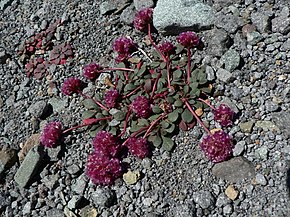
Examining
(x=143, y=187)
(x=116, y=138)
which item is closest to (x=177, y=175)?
(x=143, y=187)

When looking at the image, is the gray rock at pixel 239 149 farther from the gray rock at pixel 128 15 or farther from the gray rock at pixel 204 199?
the gray rock at pixel 128 15

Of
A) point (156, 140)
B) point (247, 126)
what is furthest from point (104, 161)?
point (247, 126)

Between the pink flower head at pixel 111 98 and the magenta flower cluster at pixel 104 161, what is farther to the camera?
the pink flower head at pixel 111 98

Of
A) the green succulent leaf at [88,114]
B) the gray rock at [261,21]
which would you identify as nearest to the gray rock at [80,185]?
the green succulent leaf at [88,114]

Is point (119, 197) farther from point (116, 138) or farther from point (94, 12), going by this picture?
point (94, 12)

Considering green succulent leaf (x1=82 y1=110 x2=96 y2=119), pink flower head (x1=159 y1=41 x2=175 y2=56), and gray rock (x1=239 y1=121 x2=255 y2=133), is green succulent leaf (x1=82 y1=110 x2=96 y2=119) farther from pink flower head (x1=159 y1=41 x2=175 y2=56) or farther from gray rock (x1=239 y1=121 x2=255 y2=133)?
gray rock (x1=239 y1=121 x2=255 y2=133)

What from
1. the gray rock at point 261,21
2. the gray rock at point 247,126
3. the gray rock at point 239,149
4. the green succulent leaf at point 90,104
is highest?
the green succulent leaf at point 90,104
